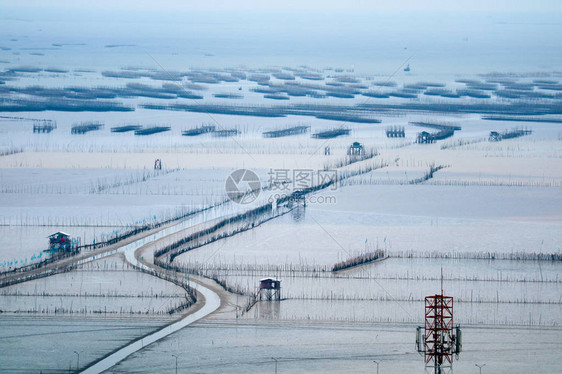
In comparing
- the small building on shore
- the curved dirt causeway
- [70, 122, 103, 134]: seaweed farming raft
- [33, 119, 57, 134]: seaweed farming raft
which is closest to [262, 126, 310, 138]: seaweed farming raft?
[70, 122, 103, 134]: seaweed farming raft

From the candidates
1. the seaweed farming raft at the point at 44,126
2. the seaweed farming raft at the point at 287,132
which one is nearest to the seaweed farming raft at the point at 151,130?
the seaweed farming raft at the point at 44,126

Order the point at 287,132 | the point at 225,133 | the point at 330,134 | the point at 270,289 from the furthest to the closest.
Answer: the point at 287,132
the point at 225,133
the point at 330,134
the point at 270,289

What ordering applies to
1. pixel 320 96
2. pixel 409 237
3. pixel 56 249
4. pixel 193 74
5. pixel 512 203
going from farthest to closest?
1. pixel 193 74
2. pixel 320 96
3. pixel 512 203
4. pixel 409 237
5. pixel 56 249

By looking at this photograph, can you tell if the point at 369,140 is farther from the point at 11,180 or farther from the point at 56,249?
the point at 56,249

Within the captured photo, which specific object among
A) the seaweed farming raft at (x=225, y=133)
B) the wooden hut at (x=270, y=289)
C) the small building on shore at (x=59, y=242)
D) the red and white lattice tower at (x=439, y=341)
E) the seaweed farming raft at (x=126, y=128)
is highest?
the seaweed farming raft at (x=126, y=128)

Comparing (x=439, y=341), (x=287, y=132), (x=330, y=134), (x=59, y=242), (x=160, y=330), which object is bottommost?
(x=160, y=330)

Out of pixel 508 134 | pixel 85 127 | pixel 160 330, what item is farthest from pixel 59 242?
pixel 508 134

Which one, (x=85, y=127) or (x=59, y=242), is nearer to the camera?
(x=59, y=242)

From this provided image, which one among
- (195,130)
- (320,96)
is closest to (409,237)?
(195,130)

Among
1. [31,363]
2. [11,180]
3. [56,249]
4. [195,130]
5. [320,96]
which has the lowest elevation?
[31,363]

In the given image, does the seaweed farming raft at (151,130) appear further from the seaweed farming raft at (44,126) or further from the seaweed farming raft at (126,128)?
the seaweed farming raft at (44,126)

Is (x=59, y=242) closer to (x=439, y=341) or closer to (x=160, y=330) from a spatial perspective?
(x=160, y=330)
